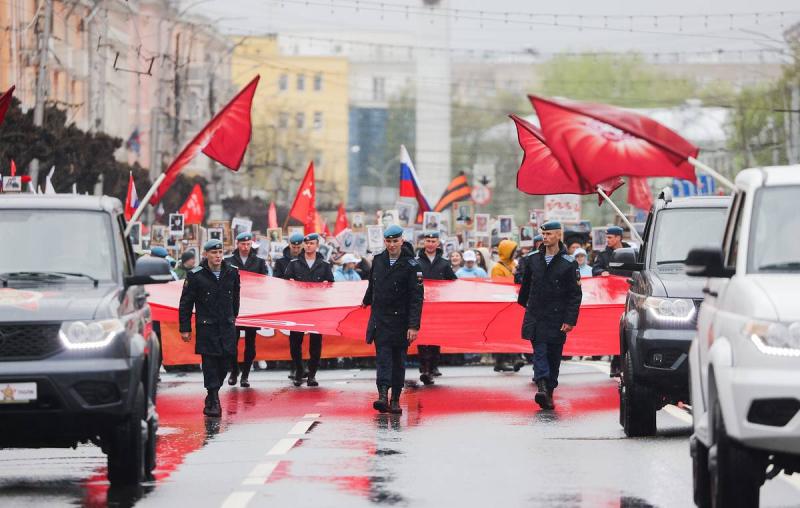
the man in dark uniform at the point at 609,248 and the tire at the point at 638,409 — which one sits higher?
the man in dark uniform at the point at 609,248

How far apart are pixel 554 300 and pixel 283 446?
15.5 feet

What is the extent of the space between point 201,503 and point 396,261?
8035mm

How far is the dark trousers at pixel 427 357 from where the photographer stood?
2442cm

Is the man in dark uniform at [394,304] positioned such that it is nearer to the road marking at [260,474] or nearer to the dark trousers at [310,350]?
the dark trousers at [310,350]

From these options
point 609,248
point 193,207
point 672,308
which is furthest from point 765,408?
point 193,207

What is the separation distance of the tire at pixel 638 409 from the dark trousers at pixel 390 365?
3682 millimetres

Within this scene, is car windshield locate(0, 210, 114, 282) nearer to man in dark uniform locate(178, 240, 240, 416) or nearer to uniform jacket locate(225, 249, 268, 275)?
man in dark uniform locate(178, 240, 240, 416)

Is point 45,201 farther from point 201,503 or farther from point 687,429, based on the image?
point 687,429

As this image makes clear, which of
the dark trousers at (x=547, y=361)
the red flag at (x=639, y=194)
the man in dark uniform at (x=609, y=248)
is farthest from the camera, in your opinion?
the red flag at (x=639, y=194)

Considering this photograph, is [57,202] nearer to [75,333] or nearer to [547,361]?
[75,333]

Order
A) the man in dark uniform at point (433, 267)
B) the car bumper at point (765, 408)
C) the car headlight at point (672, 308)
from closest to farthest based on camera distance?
the car bumper at point (765, 408)
the car headlight at point (672, 308)
the man in dark uniform at point (433, 267)

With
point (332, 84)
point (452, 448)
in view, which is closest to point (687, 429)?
point (452, 448)

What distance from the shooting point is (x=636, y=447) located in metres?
15.4

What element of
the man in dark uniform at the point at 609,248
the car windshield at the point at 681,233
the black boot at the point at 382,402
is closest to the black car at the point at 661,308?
the car windshield at the point at 681,233
